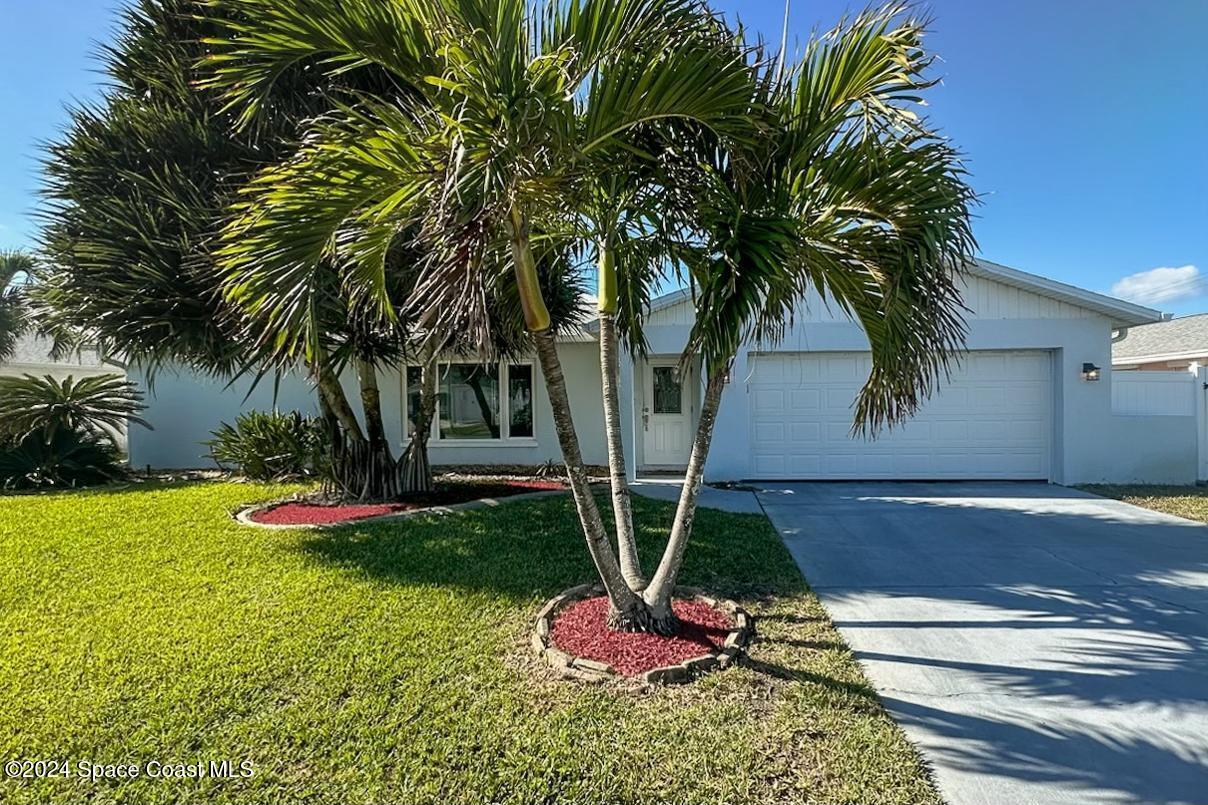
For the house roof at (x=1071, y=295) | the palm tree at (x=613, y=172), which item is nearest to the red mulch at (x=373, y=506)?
the house roof at (x=1071, y=295)

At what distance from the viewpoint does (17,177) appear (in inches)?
297

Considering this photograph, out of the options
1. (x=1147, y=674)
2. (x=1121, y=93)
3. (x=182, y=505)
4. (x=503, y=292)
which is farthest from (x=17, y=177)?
(x=1121, y=93)

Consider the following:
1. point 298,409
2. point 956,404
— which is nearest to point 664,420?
point 956,404

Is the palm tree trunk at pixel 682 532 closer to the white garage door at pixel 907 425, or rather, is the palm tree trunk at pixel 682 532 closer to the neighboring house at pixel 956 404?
the neighboring house at pixel 956 404

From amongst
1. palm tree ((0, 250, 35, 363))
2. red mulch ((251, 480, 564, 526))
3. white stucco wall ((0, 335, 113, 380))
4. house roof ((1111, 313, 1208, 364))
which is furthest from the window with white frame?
house roof ((1111, 313, 1208, 364))

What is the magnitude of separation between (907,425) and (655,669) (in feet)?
28.7

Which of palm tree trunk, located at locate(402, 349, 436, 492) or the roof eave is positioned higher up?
the roof eave

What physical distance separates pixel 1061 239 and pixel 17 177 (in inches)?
885

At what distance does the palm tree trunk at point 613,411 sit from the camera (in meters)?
3.81

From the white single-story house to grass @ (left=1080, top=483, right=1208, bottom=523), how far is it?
405mm

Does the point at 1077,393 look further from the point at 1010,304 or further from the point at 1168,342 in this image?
the point at 1168,342

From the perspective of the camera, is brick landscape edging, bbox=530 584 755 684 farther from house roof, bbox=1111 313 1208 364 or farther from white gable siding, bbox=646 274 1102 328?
house roof, bbox=1111 313 1208 364

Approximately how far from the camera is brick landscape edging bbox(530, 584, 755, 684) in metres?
3.38

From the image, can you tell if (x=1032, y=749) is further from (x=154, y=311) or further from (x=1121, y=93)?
(x=1121, y=93)
